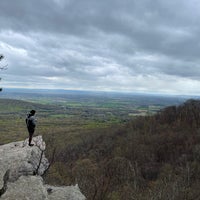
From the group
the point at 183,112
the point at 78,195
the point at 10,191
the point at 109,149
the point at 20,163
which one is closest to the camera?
the point at 10,191

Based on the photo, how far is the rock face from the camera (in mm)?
15273

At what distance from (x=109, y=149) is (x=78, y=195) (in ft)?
361

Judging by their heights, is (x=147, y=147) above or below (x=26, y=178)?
below

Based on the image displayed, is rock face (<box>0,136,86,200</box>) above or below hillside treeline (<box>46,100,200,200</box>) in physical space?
above

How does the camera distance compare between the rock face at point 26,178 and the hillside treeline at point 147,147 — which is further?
the hillside treeline at point 147,147

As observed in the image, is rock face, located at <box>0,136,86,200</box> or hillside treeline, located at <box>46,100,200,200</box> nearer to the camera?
rock face, located at <box>0,136,86,200</box>

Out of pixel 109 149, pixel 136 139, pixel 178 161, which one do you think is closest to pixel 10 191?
pixel 178 161

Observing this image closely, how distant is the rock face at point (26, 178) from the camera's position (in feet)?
50.1

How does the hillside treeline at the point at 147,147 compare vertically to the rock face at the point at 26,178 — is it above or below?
below

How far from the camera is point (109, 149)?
126m

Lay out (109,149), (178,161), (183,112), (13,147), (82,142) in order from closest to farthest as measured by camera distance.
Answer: (13,147)
(178,161)
(109,149)
(82,142)
(183,112)

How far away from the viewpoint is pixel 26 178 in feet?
56.1

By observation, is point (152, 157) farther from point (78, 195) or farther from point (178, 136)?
point (78, 195)

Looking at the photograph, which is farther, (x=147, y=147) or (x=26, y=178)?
(x=147, y=147)
